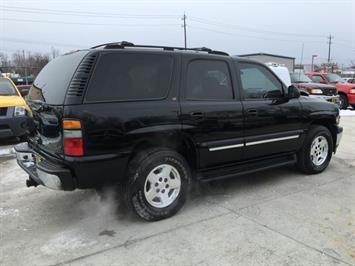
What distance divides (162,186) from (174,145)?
486mm

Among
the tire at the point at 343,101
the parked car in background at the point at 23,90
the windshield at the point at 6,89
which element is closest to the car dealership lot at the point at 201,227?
the windshield at the point at 6,89

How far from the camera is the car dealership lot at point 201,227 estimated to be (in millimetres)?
3285

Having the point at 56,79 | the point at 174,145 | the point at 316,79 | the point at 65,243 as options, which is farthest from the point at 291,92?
the point at 316,79

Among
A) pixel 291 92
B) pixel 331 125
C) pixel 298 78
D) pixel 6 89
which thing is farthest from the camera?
pixel 298 78

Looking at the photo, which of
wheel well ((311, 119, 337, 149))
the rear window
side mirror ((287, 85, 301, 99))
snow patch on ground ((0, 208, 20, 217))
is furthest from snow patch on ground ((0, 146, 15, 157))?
wheel well ((311, 119, 337, 149))

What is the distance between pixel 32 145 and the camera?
4.26 metres

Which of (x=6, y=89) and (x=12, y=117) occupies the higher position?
(x=6, y=89)

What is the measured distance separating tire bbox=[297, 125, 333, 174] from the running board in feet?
0.66

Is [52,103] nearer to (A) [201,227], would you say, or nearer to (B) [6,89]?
(A) [201,227]

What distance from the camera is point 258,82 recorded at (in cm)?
507

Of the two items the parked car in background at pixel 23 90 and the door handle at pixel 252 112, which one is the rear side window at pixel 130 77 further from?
the parked car in background at pixel 23 90

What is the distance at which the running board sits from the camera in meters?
4.49

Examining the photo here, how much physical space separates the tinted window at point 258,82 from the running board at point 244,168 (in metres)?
0.89

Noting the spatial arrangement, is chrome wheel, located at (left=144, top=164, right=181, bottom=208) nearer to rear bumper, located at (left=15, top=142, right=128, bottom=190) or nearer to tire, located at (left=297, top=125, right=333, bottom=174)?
rear bumper, located at (left=15, top=142, right=128, bottom=190)
